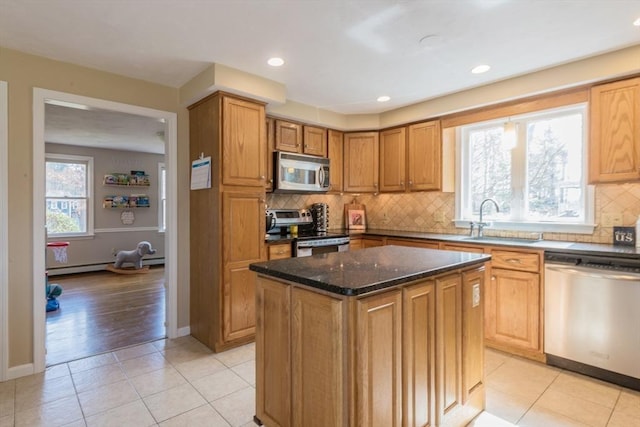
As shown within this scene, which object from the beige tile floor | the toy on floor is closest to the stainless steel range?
the beige tile floor

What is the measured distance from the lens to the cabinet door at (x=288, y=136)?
12.4ft

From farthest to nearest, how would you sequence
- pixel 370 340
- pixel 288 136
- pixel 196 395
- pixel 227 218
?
pixel 288 136
pixel 227 218
pixel 196 395
pixel 370 340

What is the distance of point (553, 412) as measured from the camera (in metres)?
2.08

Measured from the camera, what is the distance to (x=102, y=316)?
3.89 m

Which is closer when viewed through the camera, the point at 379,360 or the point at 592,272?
the point at 379,360

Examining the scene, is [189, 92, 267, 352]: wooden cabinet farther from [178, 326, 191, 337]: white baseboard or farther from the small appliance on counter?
the small appliance on counter

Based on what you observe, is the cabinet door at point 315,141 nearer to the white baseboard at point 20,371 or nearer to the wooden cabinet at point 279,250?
the wooden cabinet at point 279,250

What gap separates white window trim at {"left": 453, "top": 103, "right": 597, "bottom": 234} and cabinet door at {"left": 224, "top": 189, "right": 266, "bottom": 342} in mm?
2313

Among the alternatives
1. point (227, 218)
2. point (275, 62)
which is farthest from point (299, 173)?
point (275, 62)

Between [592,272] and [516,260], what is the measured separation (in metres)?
0.52

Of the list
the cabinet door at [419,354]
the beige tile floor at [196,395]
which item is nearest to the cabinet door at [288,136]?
the beige tile floor at [196,395]

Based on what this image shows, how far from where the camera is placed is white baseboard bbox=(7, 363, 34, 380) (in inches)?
97.8

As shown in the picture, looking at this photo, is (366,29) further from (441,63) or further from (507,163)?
(507,163)

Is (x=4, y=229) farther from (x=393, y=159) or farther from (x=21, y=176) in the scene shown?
(x=393, y=159)
